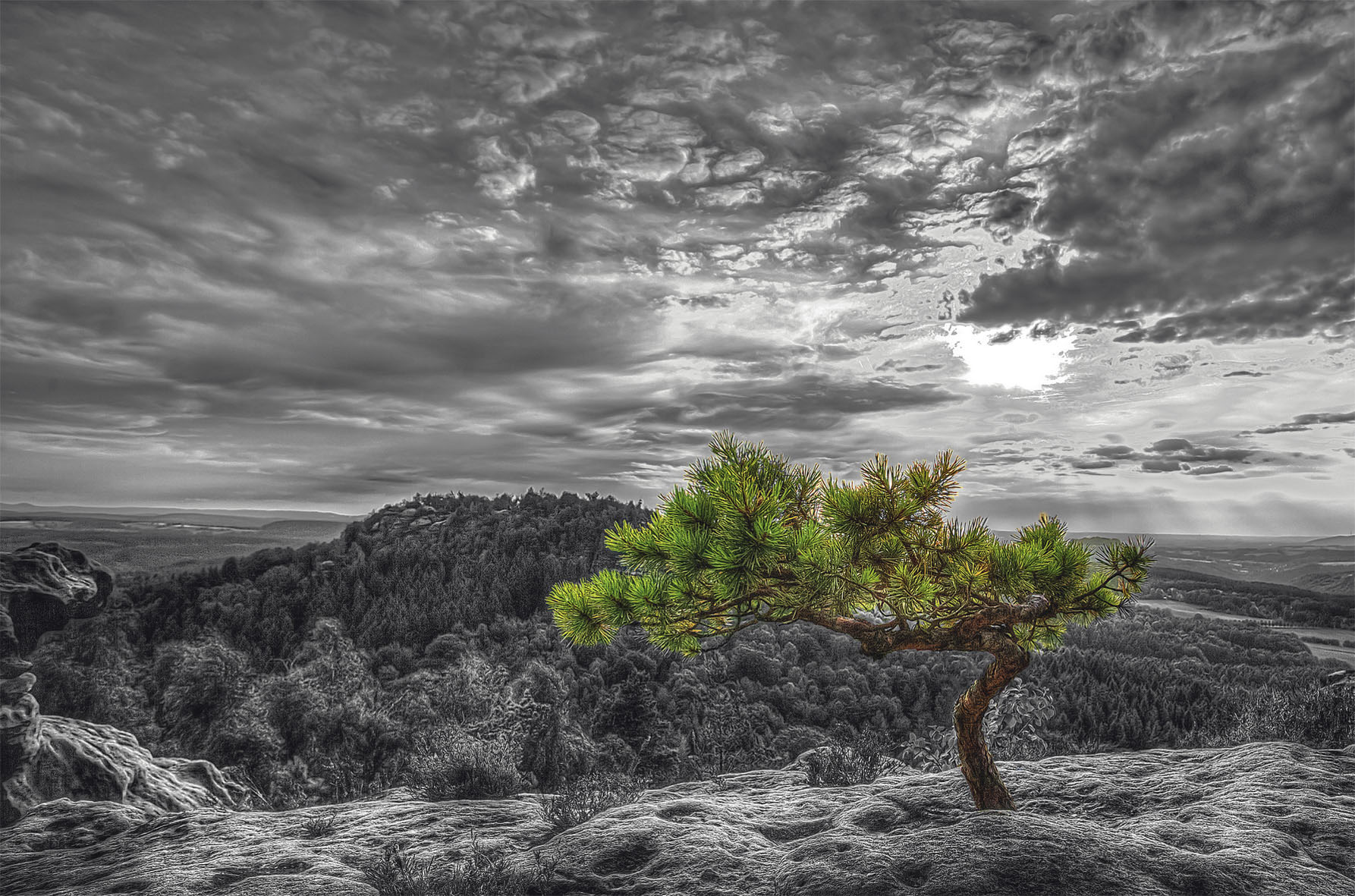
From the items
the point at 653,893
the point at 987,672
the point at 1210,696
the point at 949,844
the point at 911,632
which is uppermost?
the point at 911,632

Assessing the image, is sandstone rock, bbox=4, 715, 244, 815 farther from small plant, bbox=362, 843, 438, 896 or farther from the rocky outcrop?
small plant, bbox=362, 843, 438, 896

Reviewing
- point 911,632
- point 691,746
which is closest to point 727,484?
point 911,632

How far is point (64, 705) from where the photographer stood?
59.5 ft

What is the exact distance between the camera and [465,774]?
909cm

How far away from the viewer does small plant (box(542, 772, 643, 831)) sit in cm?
584

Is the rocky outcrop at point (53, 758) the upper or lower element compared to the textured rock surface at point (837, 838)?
lower

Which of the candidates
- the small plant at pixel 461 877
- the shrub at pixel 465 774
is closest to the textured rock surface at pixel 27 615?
the shrub at pixel 465 774

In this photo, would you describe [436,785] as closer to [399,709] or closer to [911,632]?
[911,632]

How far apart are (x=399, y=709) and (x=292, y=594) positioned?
8.54m

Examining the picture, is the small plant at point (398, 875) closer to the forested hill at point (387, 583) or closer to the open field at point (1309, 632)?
the forested hill at point (387, 583)

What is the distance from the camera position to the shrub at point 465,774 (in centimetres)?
830

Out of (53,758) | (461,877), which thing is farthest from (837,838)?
(53,758)

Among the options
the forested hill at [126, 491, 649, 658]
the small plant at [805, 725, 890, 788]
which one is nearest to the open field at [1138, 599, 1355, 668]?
the small plant at [805, 725, 890, 788]

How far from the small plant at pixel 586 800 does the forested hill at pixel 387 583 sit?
1674 centimetres
